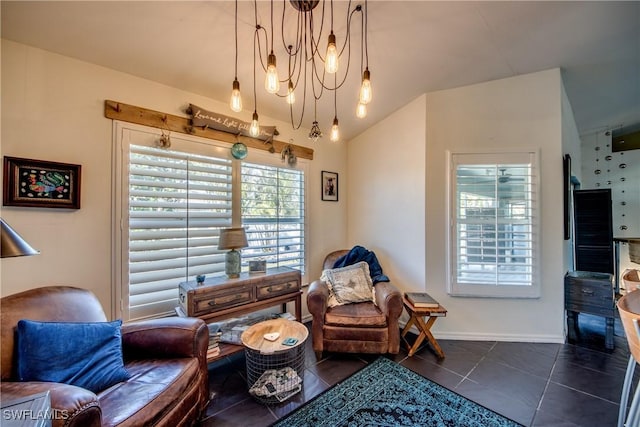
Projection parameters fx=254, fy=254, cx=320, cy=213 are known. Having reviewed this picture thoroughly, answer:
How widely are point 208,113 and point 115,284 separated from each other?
1.65 m

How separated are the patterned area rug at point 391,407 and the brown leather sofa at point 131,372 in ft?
2.12

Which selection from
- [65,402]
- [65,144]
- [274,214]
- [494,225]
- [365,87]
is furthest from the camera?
[274,214]

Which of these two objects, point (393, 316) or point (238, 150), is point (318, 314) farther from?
point (238, 150)

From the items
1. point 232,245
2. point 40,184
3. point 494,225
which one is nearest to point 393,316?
point 494,225

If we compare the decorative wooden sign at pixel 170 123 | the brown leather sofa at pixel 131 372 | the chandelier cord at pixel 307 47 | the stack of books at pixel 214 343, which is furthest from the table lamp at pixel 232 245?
the chandelier cord at pixel 307 47

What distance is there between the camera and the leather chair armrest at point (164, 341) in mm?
1555

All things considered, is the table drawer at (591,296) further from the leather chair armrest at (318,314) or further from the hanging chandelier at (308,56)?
the hanging chandelier at (308,56)

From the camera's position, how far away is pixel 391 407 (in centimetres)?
174

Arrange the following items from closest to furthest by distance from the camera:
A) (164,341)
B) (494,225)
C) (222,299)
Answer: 1. (164,341)
2. (222,299)
3. (494,225)

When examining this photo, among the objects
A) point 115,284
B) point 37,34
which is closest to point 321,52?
point 37,34

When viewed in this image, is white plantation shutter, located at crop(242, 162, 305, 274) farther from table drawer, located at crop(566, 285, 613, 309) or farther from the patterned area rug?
table drawer, located at crop(566, 285, 613, 309)

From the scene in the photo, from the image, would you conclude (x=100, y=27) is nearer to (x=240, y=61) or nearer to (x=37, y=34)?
(x=37, y=34)

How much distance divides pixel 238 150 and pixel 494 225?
276 cm

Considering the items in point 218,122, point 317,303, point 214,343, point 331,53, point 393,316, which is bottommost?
point 214,343
